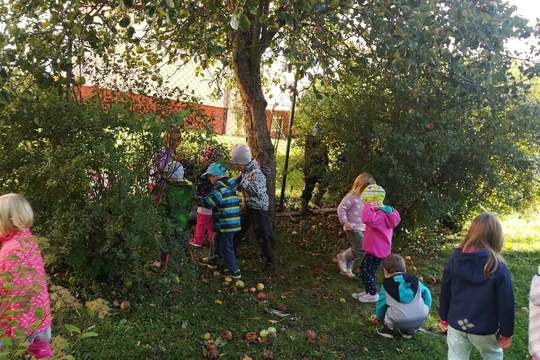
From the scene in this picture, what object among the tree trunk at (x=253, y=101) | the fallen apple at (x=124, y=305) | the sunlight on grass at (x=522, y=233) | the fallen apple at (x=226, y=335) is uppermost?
the tree trunk at (x=253, y=101)

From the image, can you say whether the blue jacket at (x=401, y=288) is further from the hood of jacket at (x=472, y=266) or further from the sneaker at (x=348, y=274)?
the sneaker at (x=348, y=274)

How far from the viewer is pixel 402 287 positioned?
4387mm

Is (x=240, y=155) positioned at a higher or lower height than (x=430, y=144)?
lower

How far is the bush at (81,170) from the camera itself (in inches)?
148

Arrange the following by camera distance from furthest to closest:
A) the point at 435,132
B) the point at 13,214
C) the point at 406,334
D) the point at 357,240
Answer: the point at 435,132 < the point at 357,240 < the point at 406,334 < the point at 13,214

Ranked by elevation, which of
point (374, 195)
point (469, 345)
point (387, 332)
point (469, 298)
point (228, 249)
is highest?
point (374, 195)

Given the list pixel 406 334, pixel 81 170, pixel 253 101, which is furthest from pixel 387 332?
pixel 253 101

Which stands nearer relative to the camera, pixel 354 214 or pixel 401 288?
pixel 401 288

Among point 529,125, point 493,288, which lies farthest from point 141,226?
point 529,125

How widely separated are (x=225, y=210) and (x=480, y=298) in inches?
104

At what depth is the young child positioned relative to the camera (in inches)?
177

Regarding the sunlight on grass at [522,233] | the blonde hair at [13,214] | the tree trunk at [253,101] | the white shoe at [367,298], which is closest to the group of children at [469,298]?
the white shoe at [367,298]

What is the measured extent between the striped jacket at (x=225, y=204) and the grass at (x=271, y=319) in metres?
0.59

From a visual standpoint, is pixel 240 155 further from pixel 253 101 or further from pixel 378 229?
pixel 378 229
